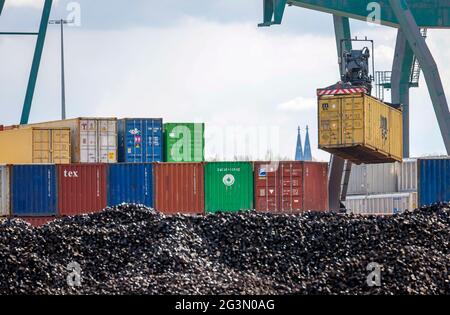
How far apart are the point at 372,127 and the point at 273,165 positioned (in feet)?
15.2

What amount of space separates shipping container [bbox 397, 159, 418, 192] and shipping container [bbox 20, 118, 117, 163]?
11833 mm

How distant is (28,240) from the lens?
29422mm

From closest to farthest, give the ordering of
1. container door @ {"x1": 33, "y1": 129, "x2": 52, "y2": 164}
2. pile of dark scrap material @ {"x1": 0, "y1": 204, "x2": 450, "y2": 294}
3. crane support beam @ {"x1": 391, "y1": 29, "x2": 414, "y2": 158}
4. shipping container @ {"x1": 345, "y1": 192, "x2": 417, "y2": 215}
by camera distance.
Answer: pile of dark scrap material @ {"x1": 0, "y1": 204, "x2": 450, "y2": 294} → shipping container @ {"x1": 345, "y1": 192, "x2": 417, "y2": 215} → container door @ {"x1": 33, "y1": 129, "x2": 52, "y2": 164} → crane support beam @ {"x1": 391, "y1": 29, "x2": 414, "y2": 158}

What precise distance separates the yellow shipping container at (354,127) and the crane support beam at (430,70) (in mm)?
20060

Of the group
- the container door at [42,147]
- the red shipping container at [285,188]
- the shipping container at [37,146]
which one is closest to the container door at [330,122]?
the red shipping container at [285,188]

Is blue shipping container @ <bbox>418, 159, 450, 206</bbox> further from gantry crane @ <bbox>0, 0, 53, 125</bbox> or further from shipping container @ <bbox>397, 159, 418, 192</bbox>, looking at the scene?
gantry crane @ <bbox>0, 0, 53, 125</bbox>

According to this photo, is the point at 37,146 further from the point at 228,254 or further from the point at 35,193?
the point at 228,254

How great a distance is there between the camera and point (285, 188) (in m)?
43.0

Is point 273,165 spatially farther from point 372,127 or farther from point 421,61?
point 421,61

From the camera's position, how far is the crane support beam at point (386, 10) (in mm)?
59750

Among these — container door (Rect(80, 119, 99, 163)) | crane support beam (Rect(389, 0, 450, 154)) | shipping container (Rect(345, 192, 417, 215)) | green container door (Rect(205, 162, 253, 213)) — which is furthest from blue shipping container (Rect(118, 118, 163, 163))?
crane support beam (Rect(389, 0, 450, 154))

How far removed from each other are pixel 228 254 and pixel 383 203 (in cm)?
2037

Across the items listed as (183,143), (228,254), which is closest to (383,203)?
(183,143)

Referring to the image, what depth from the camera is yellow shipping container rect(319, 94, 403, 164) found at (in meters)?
39.5
